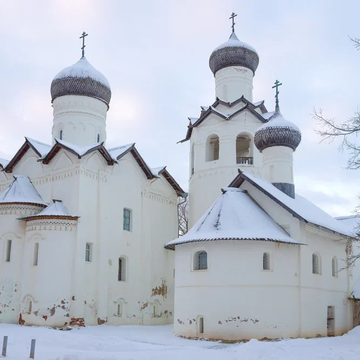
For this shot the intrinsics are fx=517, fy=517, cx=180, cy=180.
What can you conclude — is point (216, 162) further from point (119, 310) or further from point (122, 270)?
point (119, 310)

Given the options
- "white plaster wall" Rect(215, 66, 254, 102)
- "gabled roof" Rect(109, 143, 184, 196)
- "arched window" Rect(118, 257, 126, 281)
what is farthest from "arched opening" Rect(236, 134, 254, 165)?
"arched window" Rect(118, 257, 126, 281)

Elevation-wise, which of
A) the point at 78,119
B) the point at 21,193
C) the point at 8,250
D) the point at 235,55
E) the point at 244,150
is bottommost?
the point at 8,250

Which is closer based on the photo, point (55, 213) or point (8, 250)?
point (55, 213)

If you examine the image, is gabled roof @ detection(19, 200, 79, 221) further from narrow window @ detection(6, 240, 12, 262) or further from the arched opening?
the arched opening

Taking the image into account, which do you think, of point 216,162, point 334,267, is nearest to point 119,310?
point 216,162

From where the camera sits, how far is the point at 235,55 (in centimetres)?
2316

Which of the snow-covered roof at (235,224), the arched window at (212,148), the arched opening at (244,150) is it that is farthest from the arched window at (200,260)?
the arched window at (212,148)

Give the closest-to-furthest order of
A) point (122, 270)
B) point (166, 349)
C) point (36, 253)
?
1. point (166, 349)
2. point (36, 253)
3. point (122, 270)

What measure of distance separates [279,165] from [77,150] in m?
7.44

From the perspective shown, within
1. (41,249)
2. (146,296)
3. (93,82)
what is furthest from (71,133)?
(146,296)

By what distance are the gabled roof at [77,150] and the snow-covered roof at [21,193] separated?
1.21m

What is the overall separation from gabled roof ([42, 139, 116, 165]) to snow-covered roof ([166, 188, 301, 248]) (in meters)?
5.34

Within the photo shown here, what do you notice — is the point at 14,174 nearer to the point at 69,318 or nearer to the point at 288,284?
the point at 69,318

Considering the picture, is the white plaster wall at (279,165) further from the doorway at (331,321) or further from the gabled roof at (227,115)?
the doorway at (331,321)
